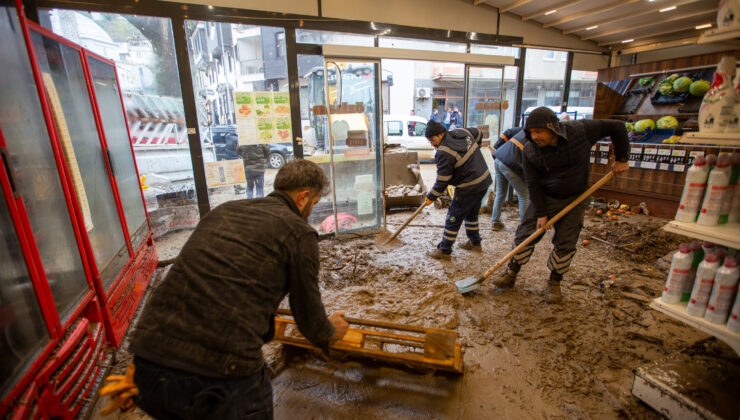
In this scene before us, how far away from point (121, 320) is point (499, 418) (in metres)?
2.80

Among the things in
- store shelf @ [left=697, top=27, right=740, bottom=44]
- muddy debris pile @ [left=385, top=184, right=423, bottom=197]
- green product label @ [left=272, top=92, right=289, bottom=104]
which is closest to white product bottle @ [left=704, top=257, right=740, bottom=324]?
store shelf @ [left=697, top=27, right=740, bottom=44]

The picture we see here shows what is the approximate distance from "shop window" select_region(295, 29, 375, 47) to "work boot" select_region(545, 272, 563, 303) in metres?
3.62

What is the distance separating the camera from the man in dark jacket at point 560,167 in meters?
2.78

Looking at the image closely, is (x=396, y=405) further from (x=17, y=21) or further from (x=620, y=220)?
(x=620, y=220)

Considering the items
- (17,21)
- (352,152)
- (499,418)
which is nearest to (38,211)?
(17,21)

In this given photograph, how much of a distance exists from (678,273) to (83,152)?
405 centimetres

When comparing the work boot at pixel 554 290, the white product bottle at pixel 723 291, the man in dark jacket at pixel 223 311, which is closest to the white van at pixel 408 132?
the work boot at pixel 554 290

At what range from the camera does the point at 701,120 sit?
1651 mm

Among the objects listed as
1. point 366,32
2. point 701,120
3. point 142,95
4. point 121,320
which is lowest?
point 121,320

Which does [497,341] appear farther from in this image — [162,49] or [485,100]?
[162,49]

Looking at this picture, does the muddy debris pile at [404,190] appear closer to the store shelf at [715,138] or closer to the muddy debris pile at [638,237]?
the muddy debris pile at [638,237]

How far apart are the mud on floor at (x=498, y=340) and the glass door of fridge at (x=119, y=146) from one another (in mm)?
1434

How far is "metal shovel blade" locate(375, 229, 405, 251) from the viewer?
4.67 m

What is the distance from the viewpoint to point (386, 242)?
476 centimetres
